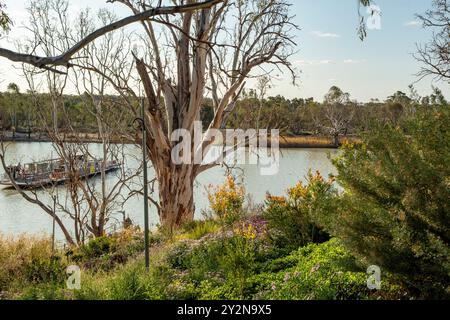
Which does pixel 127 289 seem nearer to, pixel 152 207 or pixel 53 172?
pixel 152 207

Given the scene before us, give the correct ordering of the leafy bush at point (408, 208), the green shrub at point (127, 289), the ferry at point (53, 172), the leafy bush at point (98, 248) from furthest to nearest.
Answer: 1. the ferry at point (53, 172)
2. the leafy bush at point (98, 248)
3. the green shrub at point (127, 289)
4. the leafy bush at point (408, 208)

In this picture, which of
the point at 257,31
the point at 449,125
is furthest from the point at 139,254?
the point at 257,31

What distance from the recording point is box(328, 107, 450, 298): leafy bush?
10.1 feet

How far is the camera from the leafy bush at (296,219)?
18.2 feet

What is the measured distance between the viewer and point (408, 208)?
316 centimetres

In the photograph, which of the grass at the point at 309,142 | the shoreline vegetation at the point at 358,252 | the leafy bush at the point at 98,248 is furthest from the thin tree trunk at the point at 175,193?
the grass at the point at 309,142

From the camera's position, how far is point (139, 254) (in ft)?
22.0

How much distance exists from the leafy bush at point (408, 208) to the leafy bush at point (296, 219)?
6.13ft

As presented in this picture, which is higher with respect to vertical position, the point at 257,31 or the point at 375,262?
the point at 257,31

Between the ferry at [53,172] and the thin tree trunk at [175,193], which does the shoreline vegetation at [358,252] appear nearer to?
the thin tree trunk at [175,193]

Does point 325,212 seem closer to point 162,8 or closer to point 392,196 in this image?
point 392,196

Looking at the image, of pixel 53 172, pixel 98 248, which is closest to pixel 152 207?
pixel 53 172
